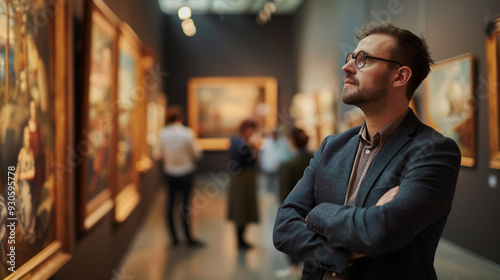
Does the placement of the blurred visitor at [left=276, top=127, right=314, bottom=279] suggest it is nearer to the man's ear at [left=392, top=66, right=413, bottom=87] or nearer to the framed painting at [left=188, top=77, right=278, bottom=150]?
the man's ear at [left=392, top=66, right=413, bottom=87]

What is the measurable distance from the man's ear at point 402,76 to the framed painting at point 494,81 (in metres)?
0.94

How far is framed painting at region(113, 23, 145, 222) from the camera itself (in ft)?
19.7

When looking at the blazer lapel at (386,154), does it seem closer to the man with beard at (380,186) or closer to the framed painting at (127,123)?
the man with beard at (380,186)

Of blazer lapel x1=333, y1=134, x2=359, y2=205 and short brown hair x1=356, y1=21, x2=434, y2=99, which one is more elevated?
short brown hair x1=356, y1=21, x2=434, y2=99

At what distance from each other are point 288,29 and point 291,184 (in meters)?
11.0

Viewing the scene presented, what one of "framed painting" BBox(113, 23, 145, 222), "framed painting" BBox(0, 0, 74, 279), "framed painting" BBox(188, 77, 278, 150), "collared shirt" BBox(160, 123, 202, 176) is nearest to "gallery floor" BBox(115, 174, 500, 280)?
"framed painting" BBox(113, 23, 145, 222)

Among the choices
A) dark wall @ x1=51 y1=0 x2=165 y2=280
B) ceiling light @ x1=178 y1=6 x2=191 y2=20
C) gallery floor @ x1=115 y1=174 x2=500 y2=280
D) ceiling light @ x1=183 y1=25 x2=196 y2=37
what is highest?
ceiling light @ x1=183 y1=25 x2=196 y2=37

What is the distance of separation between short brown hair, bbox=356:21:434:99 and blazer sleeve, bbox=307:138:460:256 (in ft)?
1.23

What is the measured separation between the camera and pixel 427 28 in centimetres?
281

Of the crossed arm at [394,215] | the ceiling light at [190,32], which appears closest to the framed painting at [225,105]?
the ceiling light at [190,32]

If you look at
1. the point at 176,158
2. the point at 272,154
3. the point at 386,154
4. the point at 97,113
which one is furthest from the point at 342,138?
the point at 272,154

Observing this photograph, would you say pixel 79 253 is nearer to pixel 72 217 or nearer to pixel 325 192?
pixel 72 217

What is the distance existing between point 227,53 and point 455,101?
1245 cm

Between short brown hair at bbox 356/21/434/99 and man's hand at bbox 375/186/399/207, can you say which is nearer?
man's hand at bbox 375/186/399/207
